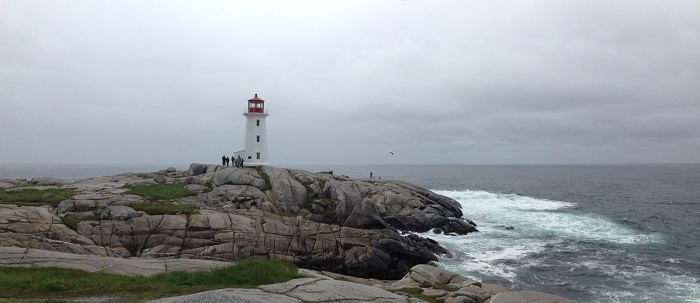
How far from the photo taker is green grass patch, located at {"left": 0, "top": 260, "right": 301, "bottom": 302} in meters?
13.0

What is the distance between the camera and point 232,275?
1512cm

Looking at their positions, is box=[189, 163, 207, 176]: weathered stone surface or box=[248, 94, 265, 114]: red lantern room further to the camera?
box=[248, 94, 265, 114]: red lantern room

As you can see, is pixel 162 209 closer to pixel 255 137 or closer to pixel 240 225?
pixel 240 225

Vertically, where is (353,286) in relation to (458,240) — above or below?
above

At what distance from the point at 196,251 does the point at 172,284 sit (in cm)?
1357

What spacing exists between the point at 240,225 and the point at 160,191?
1239cm

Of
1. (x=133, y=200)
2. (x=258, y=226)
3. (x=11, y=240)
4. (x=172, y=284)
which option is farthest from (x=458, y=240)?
(x=11, y=240)

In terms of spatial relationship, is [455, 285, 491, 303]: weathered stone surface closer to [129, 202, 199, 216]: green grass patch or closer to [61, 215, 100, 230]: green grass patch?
[129, 202, 199, 216]: green grass patch

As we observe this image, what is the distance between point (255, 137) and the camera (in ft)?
172

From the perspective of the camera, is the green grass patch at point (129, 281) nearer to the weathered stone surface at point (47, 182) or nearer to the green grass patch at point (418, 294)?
the green grass patch at point (418, 294)

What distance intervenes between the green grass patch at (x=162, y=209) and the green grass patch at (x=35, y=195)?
18.7 ft

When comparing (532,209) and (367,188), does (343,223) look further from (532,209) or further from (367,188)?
(532,209)

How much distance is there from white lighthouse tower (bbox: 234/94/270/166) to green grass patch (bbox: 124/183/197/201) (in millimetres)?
12090

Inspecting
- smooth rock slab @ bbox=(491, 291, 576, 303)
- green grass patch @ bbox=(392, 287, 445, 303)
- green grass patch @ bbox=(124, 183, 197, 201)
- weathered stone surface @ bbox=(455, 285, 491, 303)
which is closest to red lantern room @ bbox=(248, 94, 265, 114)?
green grass patch @ bbox=(124, 183, 197, 201)
